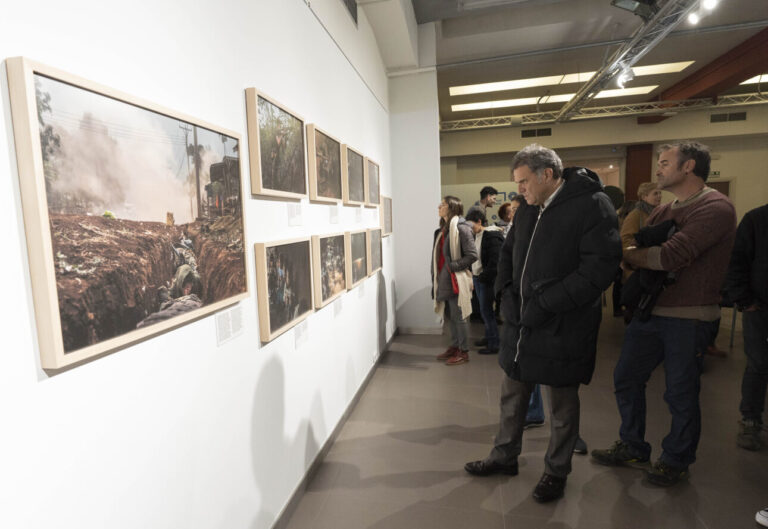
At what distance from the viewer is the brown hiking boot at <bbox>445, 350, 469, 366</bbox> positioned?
4527 millimetres

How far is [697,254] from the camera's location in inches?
86.1

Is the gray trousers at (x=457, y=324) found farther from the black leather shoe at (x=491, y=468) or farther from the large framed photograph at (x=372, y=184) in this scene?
the black leather shoe at (x=491, y=468)

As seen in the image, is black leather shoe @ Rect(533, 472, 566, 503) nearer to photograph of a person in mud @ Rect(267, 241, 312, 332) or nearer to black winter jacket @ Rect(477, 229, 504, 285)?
photograph of a person in mud @ Rect(267, 241, 312, 332)

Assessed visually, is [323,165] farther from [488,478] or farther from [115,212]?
[488,478]

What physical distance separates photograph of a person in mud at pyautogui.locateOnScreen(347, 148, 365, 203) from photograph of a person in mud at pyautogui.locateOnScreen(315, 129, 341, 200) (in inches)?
11.5

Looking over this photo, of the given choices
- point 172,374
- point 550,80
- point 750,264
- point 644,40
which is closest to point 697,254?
point 750,264

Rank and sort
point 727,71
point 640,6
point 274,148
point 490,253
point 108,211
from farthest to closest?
point 727,71 → point 490,253 → point 640,6 → point 274,148 → point 108,211

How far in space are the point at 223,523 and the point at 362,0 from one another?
13.9ft

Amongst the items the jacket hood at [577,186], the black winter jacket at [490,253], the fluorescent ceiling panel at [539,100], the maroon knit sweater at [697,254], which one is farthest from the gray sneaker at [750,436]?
the fluorescent ceiling panel at [539,100]

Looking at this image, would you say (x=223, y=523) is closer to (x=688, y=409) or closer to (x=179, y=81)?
(x=179, y=81)

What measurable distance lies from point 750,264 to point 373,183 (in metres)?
3.16

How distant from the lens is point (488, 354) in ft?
16.0

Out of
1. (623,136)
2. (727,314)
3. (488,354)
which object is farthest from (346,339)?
(623,136)

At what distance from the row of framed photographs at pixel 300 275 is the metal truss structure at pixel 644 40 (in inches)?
158
